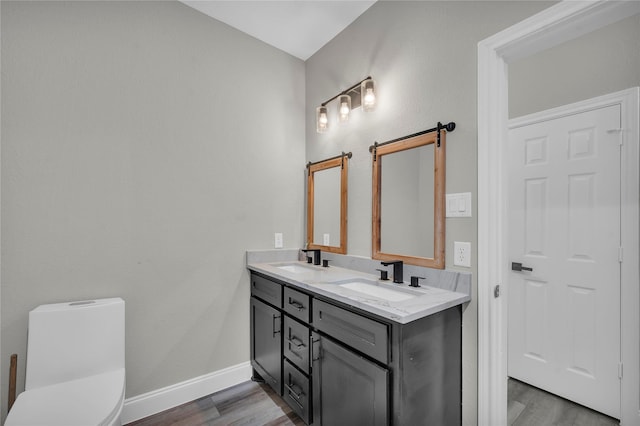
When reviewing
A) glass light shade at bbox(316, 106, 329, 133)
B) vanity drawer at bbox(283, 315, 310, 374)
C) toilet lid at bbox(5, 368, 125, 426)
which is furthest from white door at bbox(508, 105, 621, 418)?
toilet lid at bbox(5, 368, 125, 426)

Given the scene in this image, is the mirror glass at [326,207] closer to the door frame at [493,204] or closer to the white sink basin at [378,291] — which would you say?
the white sink basin at [378,291]

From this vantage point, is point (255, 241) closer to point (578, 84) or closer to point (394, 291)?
point (394, 291)

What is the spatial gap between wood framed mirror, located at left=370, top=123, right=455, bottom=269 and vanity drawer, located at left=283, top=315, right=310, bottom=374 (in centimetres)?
67

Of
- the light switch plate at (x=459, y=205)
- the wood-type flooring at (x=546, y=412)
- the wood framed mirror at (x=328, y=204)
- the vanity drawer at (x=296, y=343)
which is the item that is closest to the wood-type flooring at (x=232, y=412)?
the vanity drawer at (x=296, y=343)

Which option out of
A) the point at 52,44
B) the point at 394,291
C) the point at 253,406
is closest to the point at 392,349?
the point at 394,291

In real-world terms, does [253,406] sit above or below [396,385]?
below

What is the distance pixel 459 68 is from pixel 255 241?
180cm

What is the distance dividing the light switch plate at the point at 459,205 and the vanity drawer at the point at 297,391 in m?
1.21

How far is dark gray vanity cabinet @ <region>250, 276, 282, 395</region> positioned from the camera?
1869mm

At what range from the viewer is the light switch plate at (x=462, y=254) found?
1431 mm

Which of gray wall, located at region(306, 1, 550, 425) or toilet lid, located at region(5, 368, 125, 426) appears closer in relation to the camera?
toilet lid, located at region(5, 368, 125, 426)

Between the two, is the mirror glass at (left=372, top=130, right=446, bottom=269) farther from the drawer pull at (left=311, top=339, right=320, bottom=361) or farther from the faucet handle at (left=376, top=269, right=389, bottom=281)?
the drawer pull at (left=311, top=339, right=320, bottom=361)

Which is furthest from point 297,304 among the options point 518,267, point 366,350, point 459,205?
point 518,267

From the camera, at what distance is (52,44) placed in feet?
5.25
